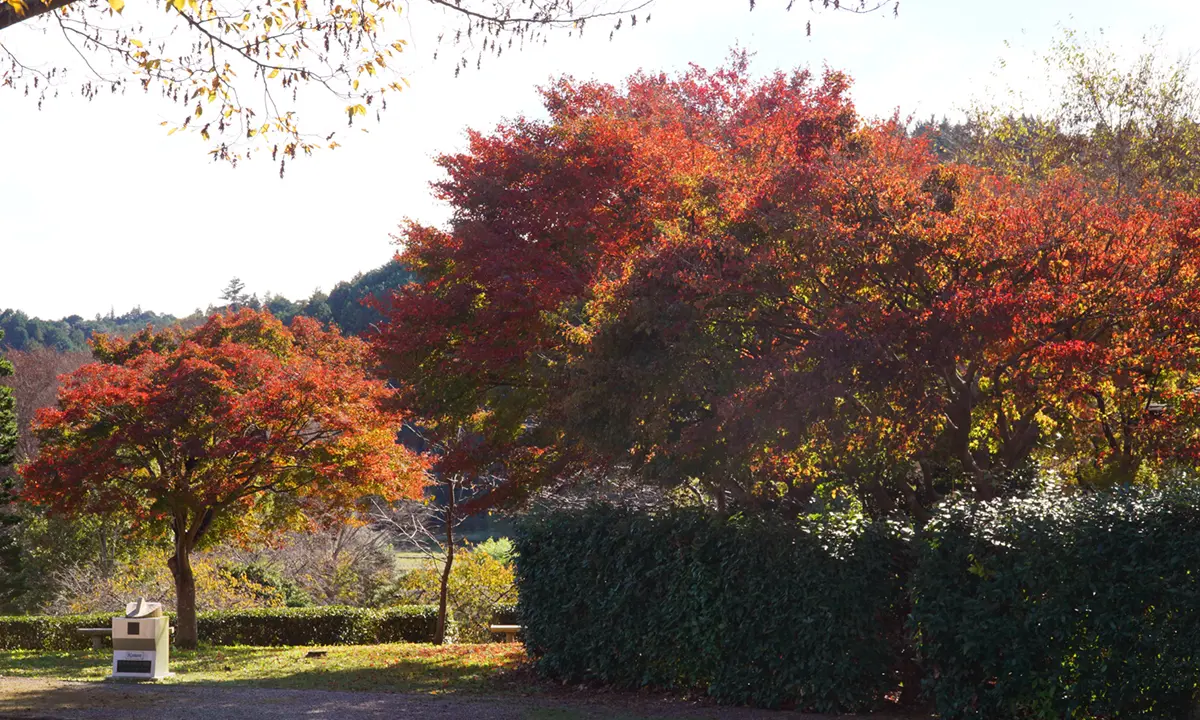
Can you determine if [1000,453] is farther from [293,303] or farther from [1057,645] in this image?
[293,303]

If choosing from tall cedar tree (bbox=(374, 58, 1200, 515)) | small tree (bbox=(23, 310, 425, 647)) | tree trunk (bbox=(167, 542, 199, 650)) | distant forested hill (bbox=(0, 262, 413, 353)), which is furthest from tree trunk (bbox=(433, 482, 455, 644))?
distant forested hill (bbox=(0, 262, 413, 353))

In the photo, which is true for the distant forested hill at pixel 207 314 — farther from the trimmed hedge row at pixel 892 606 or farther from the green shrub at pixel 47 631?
the trimmed hedge row at pixel 892 606

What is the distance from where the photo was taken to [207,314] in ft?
239

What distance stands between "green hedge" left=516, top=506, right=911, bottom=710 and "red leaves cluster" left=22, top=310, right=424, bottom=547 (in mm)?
6550

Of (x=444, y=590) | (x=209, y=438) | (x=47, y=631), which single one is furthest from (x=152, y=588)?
(x=209, y=438)

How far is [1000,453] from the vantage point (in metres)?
12.1

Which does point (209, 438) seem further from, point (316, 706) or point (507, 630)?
point (316, 706)

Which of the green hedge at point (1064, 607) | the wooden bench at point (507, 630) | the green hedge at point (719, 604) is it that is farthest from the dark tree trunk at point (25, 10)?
the wooden bench at point (507, 630)

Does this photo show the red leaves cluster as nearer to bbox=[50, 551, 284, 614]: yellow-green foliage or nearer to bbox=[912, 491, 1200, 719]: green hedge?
bbox=[50, 551, 284, 614]: yellow-green foliage

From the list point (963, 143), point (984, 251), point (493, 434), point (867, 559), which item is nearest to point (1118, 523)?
point (867, 559)

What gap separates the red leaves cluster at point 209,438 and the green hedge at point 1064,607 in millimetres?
11180

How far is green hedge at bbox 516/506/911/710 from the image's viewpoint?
31.2 ft

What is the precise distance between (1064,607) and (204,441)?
1541 cm

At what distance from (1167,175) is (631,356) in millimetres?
14908
